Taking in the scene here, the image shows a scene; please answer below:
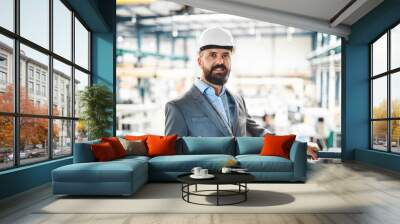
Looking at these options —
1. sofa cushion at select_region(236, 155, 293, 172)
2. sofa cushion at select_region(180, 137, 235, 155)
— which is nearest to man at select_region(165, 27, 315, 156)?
sofa cushion at select_region(180, 137, 235, 155)

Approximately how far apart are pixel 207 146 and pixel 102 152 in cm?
191

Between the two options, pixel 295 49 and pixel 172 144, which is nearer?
pixel 172 144

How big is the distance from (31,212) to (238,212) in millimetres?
2157

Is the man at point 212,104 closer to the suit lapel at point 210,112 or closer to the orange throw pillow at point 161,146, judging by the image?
the suit lapel at point 210,112

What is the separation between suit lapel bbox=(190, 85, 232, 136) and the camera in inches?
343

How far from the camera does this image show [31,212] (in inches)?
164

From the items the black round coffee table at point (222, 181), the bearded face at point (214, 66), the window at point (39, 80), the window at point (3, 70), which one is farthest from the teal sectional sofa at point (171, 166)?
the bearded face at point (214, 66)

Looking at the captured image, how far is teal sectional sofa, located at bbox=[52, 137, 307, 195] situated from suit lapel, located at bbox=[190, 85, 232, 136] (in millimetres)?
1641

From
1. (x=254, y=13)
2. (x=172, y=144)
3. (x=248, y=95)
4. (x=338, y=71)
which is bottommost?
(x=172, y=144)

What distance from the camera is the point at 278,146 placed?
6449mm

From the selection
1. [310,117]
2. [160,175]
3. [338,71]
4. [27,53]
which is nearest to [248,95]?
[310,117]

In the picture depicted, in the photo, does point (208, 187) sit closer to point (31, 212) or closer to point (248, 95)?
point (31, 212)

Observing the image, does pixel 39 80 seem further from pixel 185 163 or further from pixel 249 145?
pixel 249 145

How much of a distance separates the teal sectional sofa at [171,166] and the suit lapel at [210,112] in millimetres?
1641
